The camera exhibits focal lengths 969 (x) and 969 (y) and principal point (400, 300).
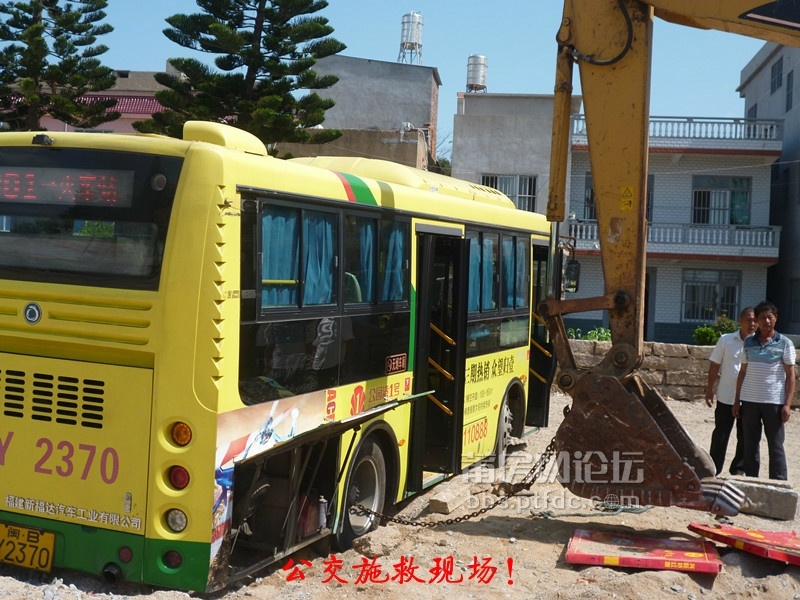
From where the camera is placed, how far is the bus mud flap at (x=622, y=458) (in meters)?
7.08

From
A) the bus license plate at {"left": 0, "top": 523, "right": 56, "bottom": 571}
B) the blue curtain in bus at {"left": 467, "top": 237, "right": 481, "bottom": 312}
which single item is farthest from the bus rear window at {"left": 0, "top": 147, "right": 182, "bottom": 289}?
the blue curtain in bus at {"left": 467, "top": 237, "right": 481, "bottom": 312}

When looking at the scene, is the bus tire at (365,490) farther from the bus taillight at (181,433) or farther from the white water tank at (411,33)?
the white water tank at (411,33)

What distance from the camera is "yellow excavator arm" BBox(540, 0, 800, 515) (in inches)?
280

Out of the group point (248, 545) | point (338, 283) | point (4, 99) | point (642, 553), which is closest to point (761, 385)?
point (642, 553)

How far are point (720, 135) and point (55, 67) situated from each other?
1953 centimetres

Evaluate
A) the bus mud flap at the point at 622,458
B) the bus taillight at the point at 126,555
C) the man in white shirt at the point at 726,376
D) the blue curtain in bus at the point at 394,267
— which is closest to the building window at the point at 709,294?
the man in white shirt at the point at 726,376

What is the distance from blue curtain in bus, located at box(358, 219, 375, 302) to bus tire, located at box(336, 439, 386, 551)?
1107mm

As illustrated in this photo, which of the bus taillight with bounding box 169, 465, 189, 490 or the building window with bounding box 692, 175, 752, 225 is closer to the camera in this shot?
the bus taillight with bounding box 169, 465, 189, 490

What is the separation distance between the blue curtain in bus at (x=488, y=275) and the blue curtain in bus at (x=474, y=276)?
16cm

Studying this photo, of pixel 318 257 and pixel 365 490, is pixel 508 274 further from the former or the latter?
pixel 318 257

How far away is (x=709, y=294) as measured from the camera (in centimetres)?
3142

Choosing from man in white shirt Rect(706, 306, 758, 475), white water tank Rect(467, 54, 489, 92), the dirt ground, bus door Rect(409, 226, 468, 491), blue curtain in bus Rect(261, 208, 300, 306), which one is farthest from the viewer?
white water tank Rect(467, 54, 489, 92)

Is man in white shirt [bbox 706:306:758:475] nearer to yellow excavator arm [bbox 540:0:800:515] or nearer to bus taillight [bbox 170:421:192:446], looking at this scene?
yellow excavator arm [bbox 540:0:800:515]

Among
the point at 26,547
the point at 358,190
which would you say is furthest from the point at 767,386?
the point at 26,547
